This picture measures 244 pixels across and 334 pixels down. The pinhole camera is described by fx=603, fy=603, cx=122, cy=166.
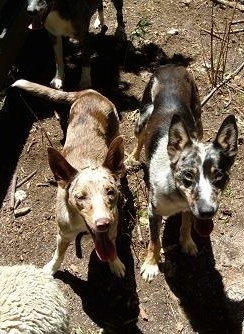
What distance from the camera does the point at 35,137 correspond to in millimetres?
6949

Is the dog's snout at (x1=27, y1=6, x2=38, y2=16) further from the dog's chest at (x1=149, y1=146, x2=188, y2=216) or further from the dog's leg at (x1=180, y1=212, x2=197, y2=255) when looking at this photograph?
the dog's leg at (x1=180, y1=212, x2=197, y2=255)

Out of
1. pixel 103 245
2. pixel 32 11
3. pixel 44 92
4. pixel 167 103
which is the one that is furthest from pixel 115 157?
pixel 32 11

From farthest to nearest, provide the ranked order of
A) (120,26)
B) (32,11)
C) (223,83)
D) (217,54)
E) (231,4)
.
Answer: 1. (231,4)
2. (120,26)
3. (217,54)
4. (223,83)
5. (32,11)

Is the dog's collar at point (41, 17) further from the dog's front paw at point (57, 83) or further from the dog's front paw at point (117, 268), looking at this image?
the dog's front paw at point (117, 268)

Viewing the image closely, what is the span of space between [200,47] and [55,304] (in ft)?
15.0

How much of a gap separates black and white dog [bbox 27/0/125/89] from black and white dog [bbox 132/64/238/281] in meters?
1.40

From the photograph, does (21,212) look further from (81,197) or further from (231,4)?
(231,4)

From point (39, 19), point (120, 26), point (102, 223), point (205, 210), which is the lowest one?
point (102, 223)

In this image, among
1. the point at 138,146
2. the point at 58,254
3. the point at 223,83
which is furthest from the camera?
the point at 223,83

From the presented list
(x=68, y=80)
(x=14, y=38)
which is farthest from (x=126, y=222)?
(x=14, y=38)

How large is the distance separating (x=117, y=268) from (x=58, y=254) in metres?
0.58

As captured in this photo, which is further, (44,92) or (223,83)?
(223,83)

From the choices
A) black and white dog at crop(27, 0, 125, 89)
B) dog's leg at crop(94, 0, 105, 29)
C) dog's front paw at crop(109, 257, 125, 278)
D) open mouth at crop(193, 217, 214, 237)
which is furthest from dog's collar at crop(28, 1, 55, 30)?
open mouth at crop(193, 217, 214, 237)

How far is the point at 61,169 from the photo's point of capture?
15.9 feet
